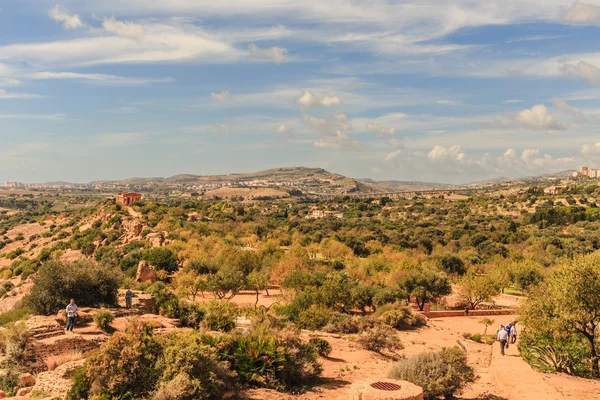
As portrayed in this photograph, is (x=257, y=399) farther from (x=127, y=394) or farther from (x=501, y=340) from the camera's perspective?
(x=501, y=340)

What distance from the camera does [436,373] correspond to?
15094 mm

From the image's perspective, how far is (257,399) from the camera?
13.9m

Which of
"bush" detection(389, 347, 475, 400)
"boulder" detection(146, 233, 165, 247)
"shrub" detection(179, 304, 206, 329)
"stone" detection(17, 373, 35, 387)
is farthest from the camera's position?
"boulder" detection(146, 233, 165, 247)

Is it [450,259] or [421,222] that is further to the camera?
[421,222]

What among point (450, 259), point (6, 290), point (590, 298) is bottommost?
point (6, 290)

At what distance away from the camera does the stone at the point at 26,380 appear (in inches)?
521

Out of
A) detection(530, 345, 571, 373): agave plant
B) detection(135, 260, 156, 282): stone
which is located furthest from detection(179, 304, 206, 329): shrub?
detection(135, 260, 156, 282): stone

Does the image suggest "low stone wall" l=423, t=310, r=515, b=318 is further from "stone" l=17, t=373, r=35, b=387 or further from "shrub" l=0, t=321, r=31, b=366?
"stone" l=17, t=373, r=35, b=387

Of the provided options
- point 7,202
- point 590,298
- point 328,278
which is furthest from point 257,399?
point 7,202

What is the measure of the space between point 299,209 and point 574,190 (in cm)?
6325

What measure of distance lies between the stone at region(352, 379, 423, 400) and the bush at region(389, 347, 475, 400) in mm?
2211

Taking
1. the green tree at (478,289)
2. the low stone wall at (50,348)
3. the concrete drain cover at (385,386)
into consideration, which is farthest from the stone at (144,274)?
the concrete drain cover at (385,386)

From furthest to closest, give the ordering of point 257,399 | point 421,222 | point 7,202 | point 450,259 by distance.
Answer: point 7,202 < point 421,222 < point 450,259 < point 257,399

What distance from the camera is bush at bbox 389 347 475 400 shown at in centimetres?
1492
